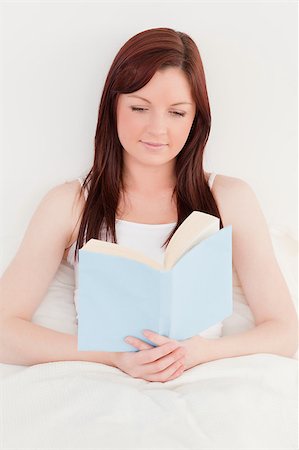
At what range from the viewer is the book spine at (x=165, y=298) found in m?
1.54

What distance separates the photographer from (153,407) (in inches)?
63.4

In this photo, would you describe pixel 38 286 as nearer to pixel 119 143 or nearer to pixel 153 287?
pixel 119 143

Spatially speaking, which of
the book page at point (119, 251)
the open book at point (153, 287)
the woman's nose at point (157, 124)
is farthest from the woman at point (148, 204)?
the book page at point (119, 251)

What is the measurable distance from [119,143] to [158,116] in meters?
0.24

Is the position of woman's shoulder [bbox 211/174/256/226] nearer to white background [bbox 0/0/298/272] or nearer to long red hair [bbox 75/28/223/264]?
long red hair [bbox 75/28/223/264]

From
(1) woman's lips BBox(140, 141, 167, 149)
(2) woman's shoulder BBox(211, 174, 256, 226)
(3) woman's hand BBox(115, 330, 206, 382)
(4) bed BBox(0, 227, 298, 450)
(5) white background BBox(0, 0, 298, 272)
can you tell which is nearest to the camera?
(4) bed BBox(0, 227, 298, 450)

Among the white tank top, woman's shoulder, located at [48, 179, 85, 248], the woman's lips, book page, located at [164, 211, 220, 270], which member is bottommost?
the white tank top

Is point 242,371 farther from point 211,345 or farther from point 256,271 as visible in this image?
point 256,271

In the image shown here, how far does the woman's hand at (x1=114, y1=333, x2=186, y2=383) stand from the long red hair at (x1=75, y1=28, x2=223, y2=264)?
0.40 m

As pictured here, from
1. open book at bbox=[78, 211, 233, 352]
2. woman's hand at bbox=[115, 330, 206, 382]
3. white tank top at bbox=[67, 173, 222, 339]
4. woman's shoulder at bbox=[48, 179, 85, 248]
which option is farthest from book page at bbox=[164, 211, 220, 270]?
woman's shoulder at bbox=[48, 179, 85, 248]

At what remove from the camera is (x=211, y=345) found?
6.03 feet

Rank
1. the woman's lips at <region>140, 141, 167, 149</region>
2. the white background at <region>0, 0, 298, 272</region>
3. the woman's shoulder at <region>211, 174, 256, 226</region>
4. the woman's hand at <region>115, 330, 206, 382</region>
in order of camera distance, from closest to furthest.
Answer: the woman's hand at <region>115, 330, 206, 382</region>, the woman's lips at <region>140, 141, 167, 149</region>, the woman's shoulder at <region>211, 174, 256, 226</region>, the white background at <region>0, 0, 298, 272</region>

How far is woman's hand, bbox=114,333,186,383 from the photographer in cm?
167

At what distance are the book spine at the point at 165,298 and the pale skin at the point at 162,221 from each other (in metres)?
0.21
